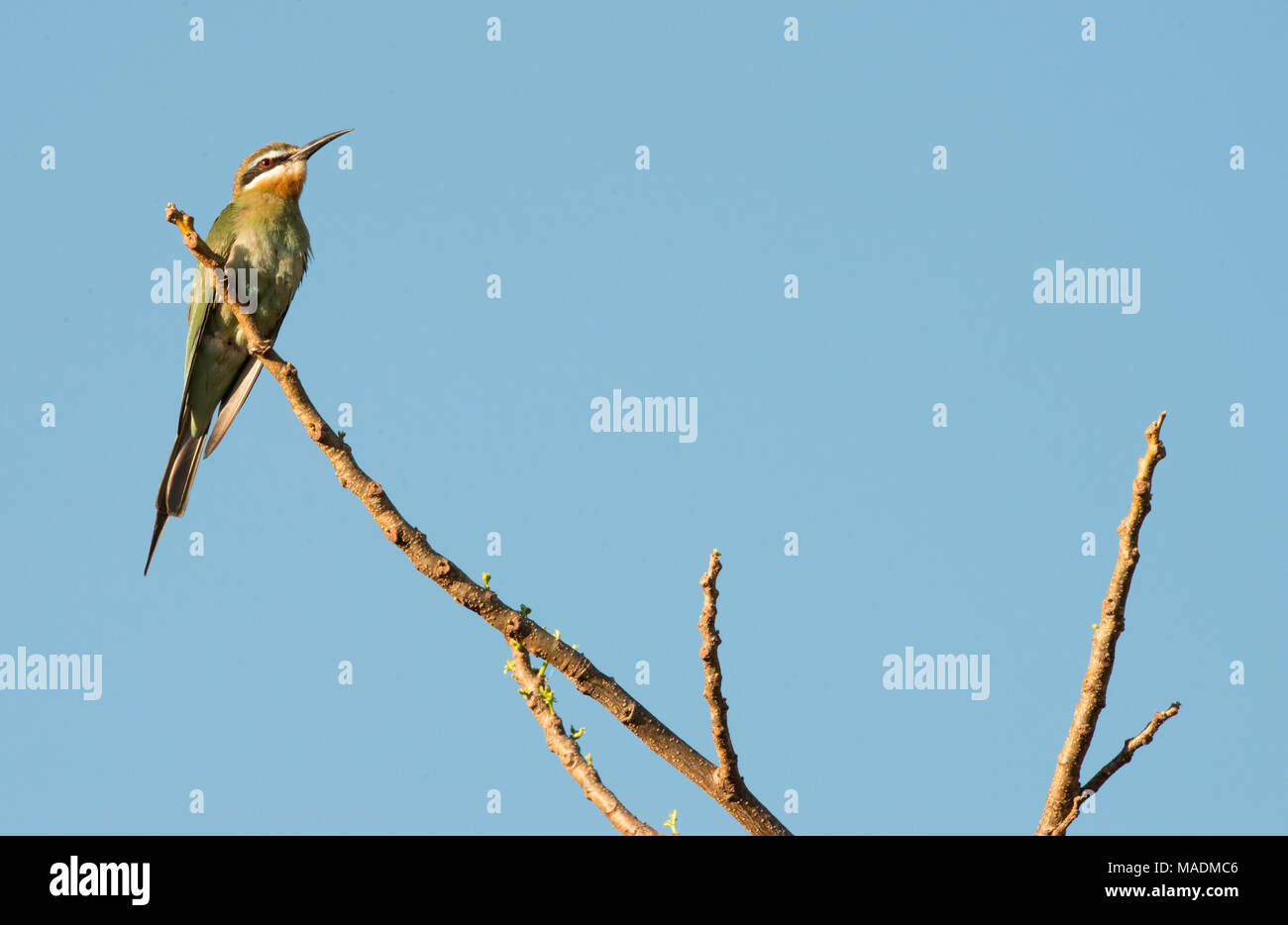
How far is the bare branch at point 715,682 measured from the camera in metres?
3.02

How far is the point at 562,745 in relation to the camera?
3.51 metres

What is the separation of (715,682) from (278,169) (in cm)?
716

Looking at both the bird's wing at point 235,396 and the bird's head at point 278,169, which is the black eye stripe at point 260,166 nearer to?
the bird's head at point 278,169

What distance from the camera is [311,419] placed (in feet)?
13.8

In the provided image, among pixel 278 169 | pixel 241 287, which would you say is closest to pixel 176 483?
pixel 241 287

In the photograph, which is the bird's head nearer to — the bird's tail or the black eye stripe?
the black eye stripe

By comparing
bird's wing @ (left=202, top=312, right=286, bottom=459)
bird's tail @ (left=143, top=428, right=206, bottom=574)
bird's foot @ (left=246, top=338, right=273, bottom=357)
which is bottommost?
bird's tail @ (left=143, top=428, right=206, bottom=574)

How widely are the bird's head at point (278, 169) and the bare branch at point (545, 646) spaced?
558 centimetres

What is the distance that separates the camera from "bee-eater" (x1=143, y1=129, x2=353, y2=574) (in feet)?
25.1

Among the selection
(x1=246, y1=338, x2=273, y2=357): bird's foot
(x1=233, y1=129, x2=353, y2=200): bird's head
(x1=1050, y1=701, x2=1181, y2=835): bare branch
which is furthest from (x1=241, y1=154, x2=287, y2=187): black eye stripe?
(x1=1050, y1=701, x2=1181, y2=835): bare branch
